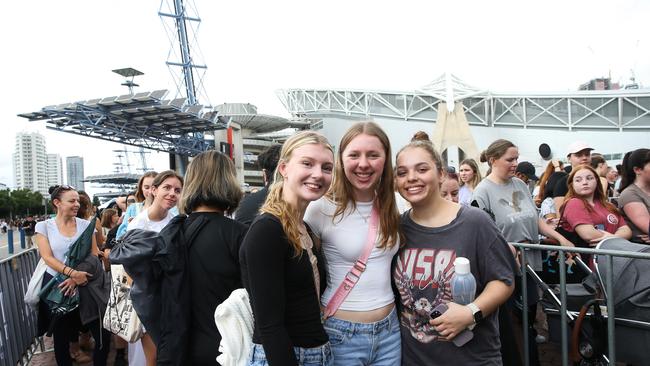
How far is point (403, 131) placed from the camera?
55031mm

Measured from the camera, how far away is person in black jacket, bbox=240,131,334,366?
1.56 metres

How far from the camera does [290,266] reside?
A: 1.67 m

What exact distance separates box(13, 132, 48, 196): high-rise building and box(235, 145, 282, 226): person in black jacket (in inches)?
7030

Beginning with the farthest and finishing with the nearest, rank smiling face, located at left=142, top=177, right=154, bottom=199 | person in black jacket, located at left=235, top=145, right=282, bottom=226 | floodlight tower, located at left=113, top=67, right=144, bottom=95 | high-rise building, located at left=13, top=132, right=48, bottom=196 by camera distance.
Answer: high-rise building, located at left=13, top=132, right=48, bottom=196
floodlight tower, located at left=113, top=67, right=144, bottom=95
smiling face, located at left=142, top=177, right=154, bottom=199
person in black jacket, located at left=235, top=145, right=282, bottom=226

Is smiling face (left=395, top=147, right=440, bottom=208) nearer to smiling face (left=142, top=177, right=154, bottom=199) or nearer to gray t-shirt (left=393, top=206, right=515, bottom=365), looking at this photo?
gray t-shirt (left=393, top=206, right=515, bottom=365)

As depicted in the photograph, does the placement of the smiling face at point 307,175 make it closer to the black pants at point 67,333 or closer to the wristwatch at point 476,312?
the wristwatch at point 476,312

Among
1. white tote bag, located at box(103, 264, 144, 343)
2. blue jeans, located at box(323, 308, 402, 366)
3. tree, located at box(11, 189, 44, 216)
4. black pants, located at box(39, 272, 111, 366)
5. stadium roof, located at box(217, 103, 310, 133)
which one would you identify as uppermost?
stadium roof, located at box(217, 103, 310, 133)

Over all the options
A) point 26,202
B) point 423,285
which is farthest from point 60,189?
point 26,202

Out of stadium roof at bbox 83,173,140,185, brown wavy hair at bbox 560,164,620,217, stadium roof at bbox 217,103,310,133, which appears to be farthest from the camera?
stadium roof at bbox 217,103,310,133

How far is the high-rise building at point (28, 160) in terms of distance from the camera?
152375 millimetres

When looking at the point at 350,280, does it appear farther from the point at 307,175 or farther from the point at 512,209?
the point at 512,209

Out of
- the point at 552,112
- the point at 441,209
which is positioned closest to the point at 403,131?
the point at 552,112

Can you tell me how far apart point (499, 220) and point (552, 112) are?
47.6 m

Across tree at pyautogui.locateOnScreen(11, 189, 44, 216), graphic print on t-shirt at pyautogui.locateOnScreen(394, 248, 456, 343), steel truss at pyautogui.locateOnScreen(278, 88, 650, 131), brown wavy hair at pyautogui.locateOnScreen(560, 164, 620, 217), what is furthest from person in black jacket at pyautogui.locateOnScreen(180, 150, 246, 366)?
tree at pyautogui.locateOnScreen(11, 189, 44, 216)
